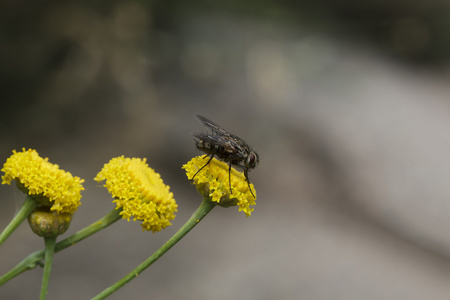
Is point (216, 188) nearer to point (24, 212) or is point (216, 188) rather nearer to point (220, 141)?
point (220, 141)

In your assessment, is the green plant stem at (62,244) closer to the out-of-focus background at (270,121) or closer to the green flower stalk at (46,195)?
the green flower stalk at (46,195)

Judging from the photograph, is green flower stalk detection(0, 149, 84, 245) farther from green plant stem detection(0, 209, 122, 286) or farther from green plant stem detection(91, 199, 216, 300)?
green plant stem detection(91, 199, 216, 300)

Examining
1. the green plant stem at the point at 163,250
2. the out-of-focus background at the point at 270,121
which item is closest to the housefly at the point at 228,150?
the green plant stem at the point at 163,250

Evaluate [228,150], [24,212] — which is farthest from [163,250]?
[24,212]

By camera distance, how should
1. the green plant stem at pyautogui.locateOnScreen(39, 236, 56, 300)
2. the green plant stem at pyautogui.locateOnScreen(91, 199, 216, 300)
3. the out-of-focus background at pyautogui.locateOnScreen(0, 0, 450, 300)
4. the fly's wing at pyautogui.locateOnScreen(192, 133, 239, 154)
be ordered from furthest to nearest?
the out-of-focus background at pyautogui.locateOnScreen(0, 0, 450, 300), the fly's wing at pyautogui.locateOnScreen(192, 133, 239, 154), the green plant stem at pyautogui.locateOnScreen(39, 236, 56, 300), the green plant stem at pyautogui.locateOnScreen(91, 199, 216, 300)

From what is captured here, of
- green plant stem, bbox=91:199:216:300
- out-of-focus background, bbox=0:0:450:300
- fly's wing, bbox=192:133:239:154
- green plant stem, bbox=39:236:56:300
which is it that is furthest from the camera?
out-of-focus background, bbox=0:0:450:300

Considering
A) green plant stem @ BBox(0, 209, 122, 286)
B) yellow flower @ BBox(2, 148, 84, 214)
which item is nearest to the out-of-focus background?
green plant stem @ BBox(0, 209, 122, 286)
